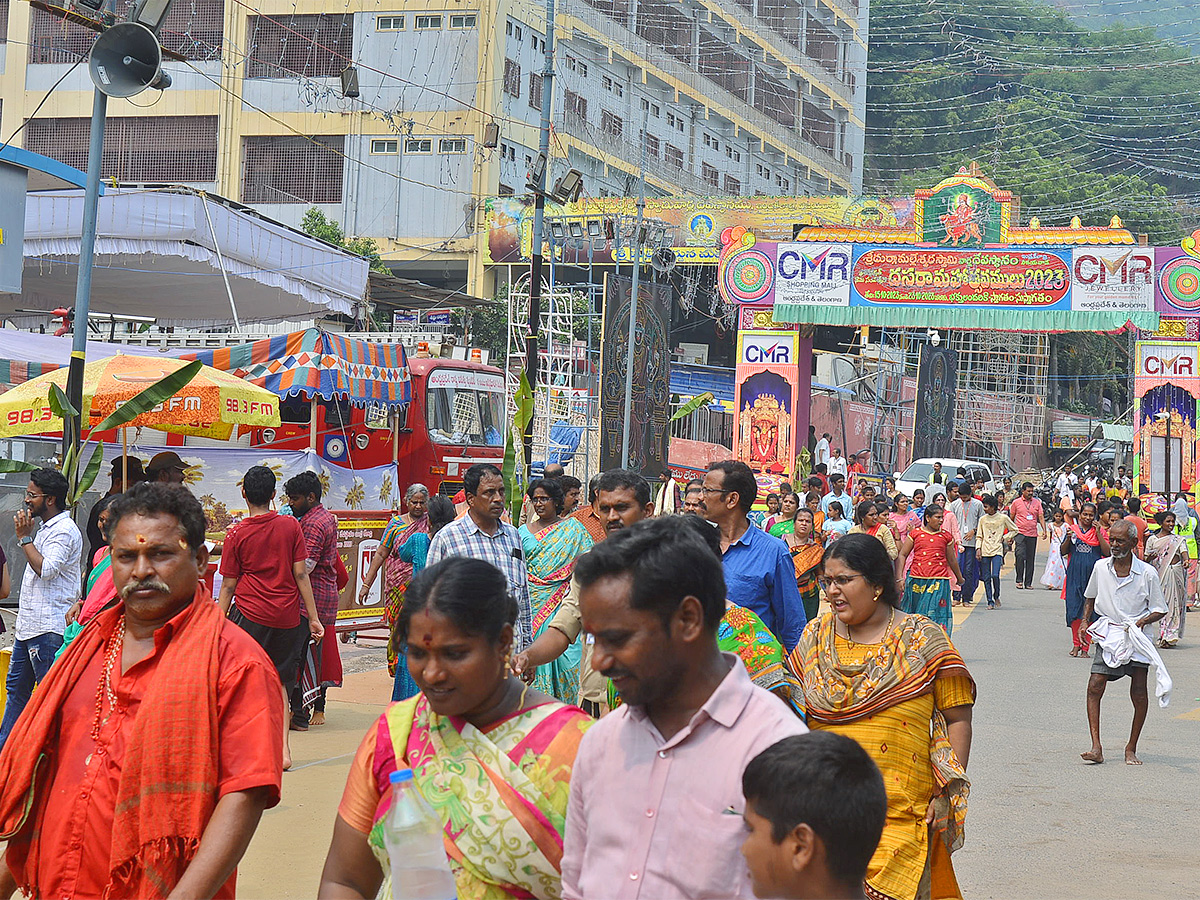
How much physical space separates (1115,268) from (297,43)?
29.2 m

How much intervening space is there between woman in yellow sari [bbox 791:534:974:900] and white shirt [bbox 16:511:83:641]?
13.6 ft

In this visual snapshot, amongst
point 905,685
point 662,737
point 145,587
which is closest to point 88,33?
point 905,685

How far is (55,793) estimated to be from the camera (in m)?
3.03

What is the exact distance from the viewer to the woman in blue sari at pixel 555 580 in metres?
6.49

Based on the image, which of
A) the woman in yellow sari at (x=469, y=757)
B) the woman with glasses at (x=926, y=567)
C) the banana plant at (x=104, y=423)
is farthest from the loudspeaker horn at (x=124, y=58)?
the woman with glasses at (x=926, y=567)

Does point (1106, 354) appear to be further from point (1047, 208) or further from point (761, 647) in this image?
point (761, 647)

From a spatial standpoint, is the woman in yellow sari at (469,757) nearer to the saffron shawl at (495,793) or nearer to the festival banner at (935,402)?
the saffron shawl at (495,793)

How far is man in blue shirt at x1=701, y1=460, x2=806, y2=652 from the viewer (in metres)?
5.46

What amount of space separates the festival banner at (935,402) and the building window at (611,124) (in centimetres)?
1877

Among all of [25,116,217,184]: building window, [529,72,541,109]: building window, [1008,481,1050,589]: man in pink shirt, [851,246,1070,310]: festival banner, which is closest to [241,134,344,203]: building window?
[25,116,217,184]: building window

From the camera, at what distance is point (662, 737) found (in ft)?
8.06

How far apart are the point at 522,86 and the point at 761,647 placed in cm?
4266

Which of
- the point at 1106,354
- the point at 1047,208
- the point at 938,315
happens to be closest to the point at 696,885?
the point at 938,315

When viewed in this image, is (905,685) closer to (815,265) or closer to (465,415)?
(465,415)
